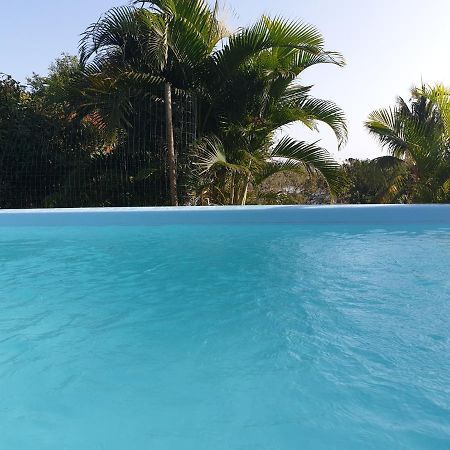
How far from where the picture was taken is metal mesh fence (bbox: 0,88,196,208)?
747cm

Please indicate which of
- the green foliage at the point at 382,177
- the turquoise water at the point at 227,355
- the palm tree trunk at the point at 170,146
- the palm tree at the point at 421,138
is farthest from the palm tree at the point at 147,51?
the turquoise water at the point at 227,355

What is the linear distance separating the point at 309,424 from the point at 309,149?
656cm

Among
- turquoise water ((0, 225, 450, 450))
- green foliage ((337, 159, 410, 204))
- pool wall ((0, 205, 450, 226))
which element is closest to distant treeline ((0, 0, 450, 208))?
green foliage ((337, 159, 410, 204))

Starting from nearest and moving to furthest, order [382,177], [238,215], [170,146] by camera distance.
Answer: [238,215]
[170,146]
[382,177]

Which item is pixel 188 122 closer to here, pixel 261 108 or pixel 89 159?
pixel 261 108

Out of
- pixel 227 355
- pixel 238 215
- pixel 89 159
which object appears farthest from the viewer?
pixel 89 159

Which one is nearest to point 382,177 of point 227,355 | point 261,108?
point 261,108

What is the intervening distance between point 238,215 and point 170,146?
1900 mm

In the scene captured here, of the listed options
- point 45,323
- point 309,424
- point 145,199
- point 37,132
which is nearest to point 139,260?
point 45,323

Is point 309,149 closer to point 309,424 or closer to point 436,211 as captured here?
point 436,211

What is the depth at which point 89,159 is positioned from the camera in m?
8.07

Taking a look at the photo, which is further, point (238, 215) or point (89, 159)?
point (89, 159)

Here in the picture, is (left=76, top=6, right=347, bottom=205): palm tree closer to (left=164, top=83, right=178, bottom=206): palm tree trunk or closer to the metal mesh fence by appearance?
(left=164, top=83, right=178, bottom=206): palm tree trunk

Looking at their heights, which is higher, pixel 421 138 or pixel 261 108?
pixel 261 108
